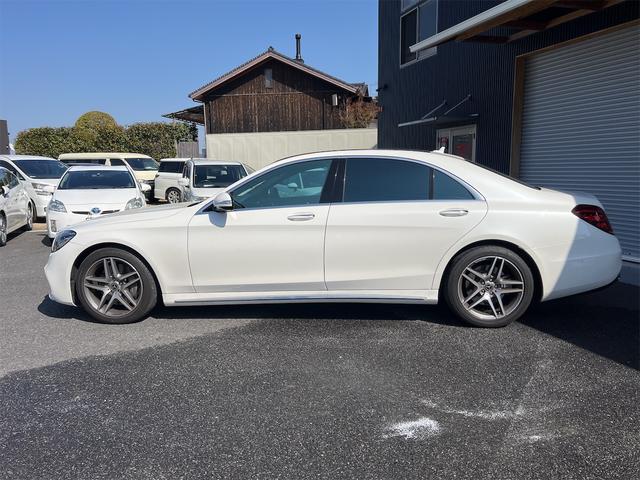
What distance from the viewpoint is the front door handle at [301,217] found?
4.33 m

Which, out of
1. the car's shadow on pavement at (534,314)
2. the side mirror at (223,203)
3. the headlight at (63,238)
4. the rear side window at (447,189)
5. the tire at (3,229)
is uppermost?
the rear side window at (447,189)

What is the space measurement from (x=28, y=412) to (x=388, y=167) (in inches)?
131

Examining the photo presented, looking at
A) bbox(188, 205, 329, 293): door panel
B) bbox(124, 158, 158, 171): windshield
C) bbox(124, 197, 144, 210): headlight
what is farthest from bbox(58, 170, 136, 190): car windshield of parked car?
bbox(124, 158, 158, 171): windshield

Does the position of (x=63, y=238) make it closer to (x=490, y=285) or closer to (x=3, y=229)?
(x=490, y=285)

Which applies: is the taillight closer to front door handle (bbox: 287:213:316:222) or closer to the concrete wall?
front door handle (bbox: 287:213:316:222)

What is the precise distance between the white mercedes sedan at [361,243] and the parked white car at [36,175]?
8.30 m

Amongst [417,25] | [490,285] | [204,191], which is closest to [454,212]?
[490,285]

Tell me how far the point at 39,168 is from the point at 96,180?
4.45 m

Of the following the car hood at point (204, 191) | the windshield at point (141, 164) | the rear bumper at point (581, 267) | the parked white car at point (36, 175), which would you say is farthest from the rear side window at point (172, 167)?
the rear bumper at point (581, 267)

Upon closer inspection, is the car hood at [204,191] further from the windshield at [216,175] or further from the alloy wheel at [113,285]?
the alloy wheel at [113,285]

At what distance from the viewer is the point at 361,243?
4.32 metres

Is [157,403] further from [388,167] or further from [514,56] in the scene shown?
[514,56]

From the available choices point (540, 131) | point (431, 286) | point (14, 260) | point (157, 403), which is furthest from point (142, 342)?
point (540, 131)

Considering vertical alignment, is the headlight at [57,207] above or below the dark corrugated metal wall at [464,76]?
below
